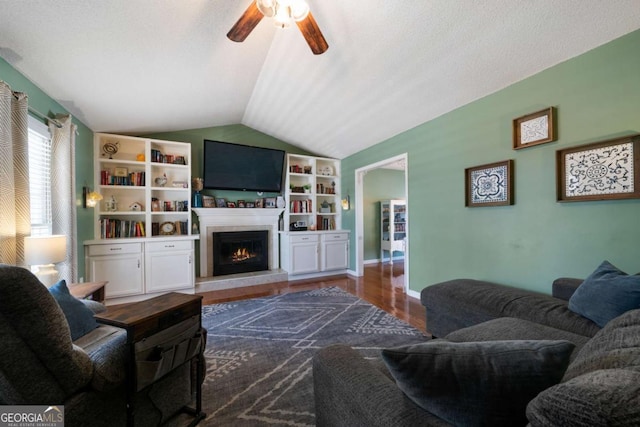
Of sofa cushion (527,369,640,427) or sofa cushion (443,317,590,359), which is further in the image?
sofa cushion (443,317,590,359)

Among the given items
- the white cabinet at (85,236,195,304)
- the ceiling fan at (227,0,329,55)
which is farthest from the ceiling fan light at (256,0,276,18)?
the white cabinet at (85,236,195,304)

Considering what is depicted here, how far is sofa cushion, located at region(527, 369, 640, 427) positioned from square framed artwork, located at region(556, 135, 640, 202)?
2.11m

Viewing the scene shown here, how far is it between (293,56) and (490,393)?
298 centimetres

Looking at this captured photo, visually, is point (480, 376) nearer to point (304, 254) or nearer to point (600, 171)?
point (600, 171)

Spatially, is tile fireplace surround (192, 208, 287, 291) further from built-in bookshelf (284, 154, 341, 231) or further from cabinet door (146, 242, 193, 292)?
built-in bookshelf (284, 154, 341, 231)

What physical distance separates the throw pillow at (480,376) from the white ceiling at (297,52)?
7.15 feet

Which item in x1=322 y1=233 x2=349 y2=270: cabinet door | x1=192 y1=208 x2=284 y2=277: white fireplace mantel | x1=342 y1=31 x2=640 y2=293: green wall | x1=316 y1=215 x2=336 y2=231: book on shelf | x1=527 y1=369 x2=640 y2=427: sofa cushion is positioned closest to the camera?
x1=527 y1=369 x2=640 y2=427: sofa cushion

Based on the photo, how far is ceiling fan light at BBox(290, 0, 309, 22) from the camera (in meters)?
1.62

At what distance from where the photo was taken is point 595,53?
1.96m

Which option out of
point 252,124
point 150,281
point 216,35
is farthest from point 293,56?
point 150,281

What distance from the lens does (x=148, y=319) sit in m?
1.19

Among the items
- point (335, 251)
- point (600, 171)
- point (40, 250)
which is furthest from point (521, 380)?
point (335, 251)

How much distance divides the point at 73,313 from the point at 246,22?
2.11 meters

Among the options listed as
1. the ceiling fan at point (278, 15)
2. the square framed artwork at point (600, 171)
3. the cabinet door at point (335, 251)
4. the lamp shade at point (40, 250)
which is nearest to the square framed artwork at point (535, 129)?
the square framed artwork at point (600, 171)
